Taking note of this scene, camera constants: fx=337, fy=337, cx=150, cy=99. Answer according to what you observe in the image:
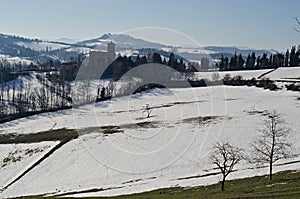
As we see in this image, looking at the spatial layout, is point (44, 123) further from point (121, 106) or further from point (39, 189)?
point (39, 189)

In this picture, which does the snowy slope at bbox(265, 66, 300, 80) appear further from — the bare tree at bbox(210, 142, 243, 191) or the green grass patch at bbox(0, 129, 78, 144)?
the bare tree at bbox(210, 142, 243, 191)

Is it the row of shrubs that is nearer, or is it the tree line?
the row of shrubs

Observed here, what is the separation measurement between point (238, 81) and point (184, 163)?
7579 centimetres

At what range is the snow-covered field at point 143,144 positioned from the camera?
119 feet

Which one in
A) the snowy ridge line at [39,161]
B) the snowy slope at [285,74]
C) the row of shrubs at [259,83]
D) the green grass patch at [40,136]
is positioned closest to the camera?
the snowy ridge line at [39,161]

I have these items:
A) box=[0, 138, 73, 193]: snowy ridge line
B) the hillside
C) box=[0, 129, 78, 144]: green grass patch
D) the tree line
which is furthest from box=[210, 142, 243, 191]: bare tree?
the tree line

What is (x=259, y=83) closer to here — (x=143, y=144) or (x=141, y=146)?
(x=143, y=144)

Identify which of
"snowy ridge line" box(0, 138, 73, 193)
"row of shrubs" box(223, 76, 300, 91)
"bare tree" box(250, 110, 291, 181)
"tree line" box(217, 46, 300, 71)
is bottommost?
"snowy ridge line" box(0, 138, 73, 193)

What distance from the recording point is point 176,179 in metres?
34.5

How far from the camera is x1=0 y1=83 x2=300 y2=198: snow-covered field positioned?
36219 mm

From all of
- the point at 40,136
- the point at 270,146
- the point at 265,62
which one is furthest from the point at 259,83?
the point at 40,136

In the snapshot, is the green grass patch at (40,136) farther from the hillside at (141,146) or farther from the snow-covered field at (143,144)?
the snow-covered field at (143,144)

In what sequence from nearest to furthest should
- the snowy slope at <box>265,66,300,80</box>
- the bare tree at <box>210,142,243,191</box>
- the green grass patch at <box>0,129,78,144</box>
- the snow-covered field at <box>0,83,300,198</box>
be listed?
the bare tree at <box>210,142,243,191</box> < the snow-covered field at <box>0,83,300,198</box> < the green grass patch at <box>0,129,78,144</box> < the snowy slope at <box>265,66,300,80</box>

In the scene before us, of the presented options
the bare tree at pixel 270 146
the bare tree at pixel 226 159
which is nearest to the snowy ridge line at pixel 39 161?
the bare tree at pixel 226 159
